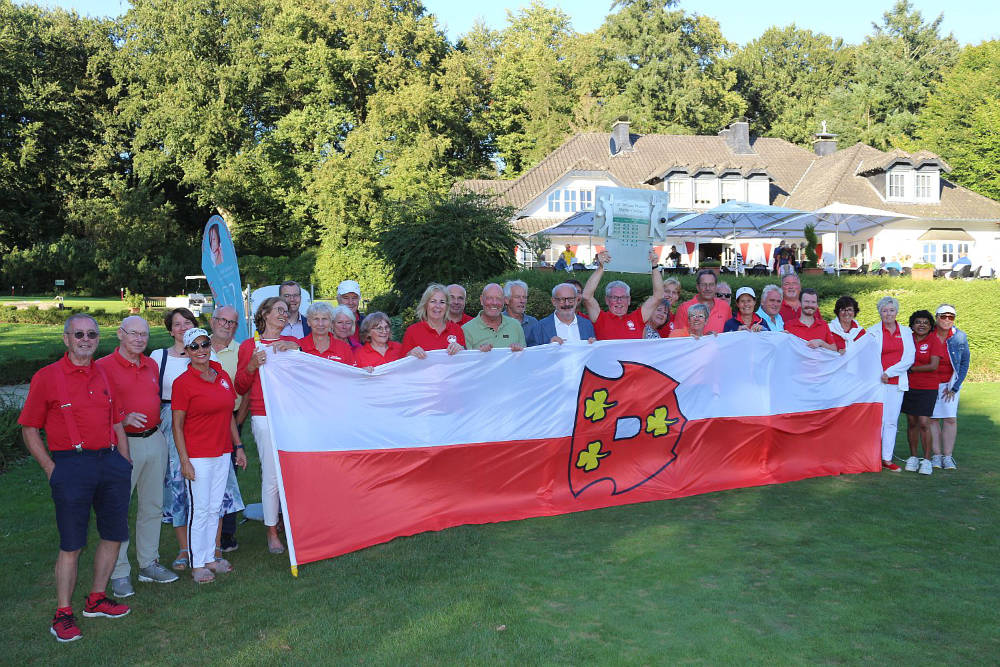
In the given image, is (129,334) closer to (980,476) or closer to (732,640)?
(732,640)

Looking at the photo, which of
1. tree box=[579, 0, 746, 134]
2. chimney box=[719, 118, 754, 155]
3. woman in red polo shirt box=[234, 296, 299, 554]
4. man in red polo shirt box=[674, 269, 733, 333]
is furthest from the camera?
tree box=[579, 0, 746, 134]

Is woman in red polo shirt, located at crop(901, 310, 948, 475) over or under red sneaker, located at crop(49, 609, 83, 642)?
over

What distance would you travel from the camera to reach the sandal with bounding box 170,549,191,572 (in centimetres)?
627

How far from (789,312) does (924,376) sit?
159 cm

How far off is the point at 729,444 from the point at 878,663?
3.93 m

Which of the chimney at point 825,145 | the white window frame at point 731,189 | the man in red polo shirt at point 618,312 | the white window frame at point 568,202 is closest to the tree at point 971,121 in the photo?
the chimney at point 825,145

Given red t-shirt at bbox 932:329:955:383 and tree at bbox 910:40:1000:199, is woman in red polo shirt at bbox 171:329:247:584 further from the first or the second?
tree at bbox 910:40:1000:199

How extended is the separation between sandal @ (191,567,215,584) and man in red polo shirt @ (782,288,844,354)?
6346 millimetres

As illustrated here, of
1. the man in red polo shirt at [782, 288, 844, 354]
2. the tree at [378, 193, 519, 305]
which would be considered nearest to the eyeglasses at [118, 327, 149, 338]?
the man in red polo shirt at [782, 288, 844, 354]

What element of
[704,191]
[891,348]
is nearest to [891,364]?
[891,348]

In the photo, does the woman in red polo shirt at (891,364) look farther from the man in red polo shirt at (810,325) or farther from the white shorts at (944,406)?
the man in red polo shirt at (810,325)

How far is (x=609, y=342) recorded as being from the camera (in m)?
7.77

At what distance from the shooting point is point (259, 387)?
6.54 m

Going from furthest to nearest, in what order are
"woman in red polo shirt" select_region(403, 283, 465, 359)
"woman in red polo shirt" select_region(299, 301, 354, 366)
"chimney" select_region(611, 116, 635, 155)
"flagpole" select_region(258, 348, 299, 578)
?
1. "chimney" select_region(611, 116, 635, 155)
2. "woman in red polo shirt" select_region(403, 283, 465, 359)
3. "woman in red polo shirt" select_region(299, 301, 354, 366)
4. "flagpole" select_region(258, 348, 299, 578)
